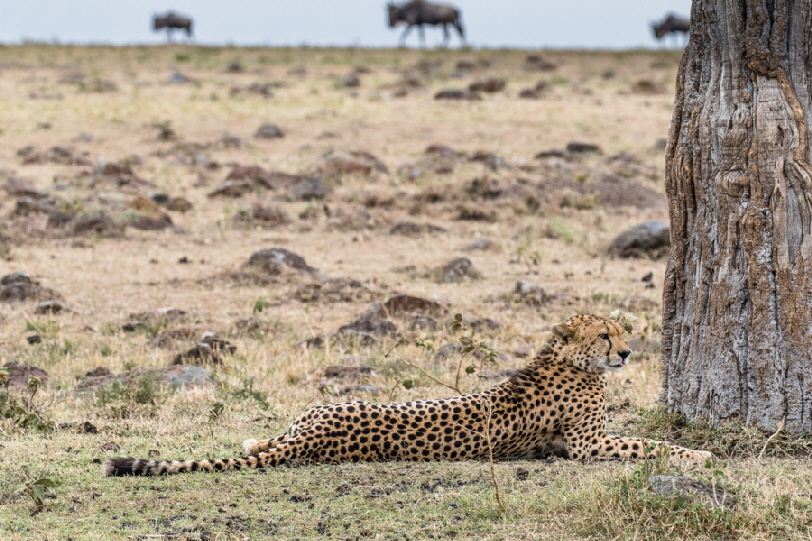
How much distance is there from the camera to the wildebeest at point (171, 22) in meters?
66.2

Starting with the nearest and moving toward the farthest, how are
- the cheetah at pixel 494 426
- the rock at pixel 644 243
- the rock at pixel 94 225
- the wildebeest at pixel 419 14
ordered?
1. the cheetah at pixel 494 426
2. the rock at pixel 644 243
3. the rock at pixel 94 225
4. the wildebeest at pixel 419 14

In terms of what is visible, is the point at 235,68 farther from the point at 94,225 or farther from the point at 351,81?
the point at 94,225

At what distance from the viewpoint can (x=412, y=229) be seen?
16.5m

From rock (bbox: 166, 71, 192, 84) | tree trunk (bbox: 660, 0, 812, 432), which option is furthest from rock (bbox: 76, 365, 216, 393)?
rock (bbox: 166, 71, 192, 84)

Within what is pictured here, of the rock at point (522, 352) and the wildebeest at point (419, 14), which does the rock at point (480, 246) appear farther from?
the wildebeest at point (419, 14)

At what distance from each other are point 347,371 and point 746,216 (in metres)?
3.83

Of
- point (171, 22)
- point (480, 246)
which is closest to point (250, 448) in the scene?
point (480, 246)

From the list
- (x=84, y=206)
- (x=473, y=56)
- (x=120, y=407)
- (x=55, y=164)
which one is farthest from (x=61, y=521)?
(x=473, y=56)

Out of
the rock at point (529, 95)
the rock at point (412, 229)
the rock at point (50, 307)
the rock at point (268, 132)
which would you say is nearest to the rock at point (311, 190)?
the rock at point (412, 229)

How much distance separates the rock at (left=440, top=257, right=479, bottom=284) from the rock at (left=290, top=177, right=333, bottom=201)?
5792 mm

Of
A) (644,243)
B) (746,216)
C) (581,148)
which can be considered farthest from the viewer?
(581,148)

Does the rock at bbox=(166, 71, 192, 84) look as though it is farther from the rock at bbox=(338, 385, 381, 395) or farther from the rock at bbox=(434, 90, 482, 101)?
the rock at bbox=(338, 385, 381, 395)

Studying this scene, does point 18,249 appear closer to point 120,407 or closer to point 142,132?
point 120,407

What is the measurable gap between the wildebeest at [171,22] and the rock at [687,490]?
214 ft
